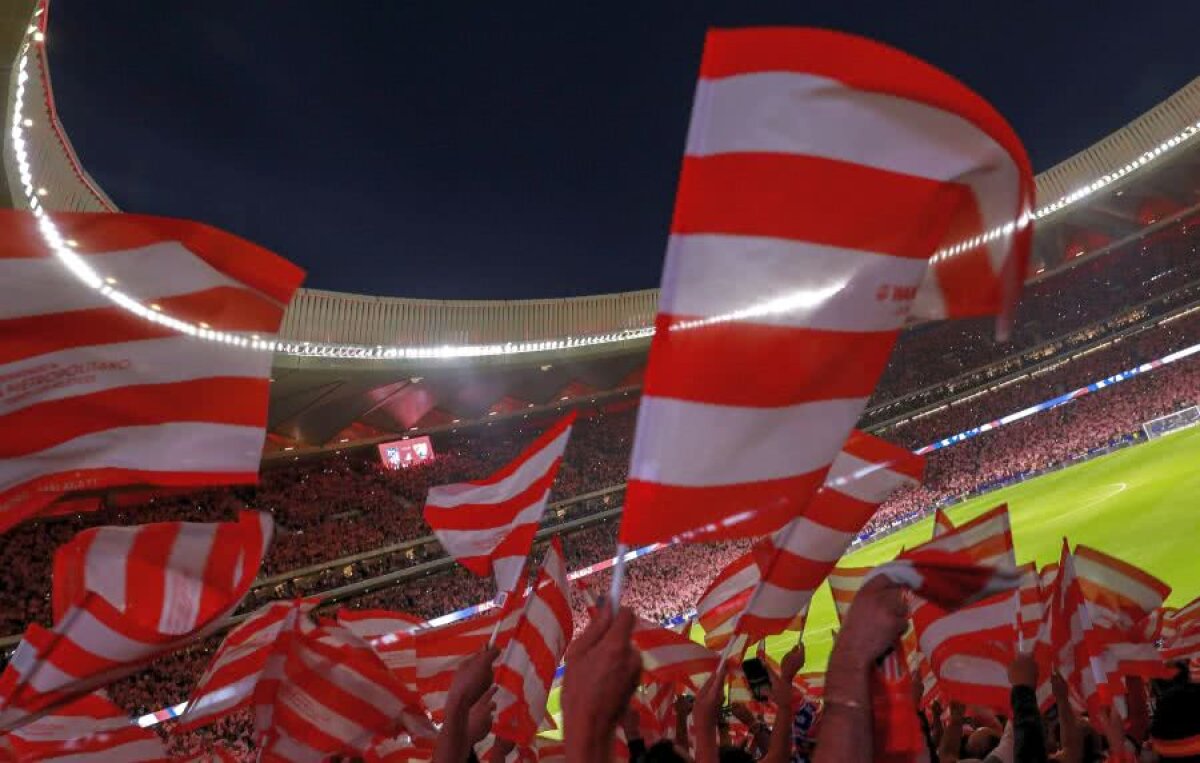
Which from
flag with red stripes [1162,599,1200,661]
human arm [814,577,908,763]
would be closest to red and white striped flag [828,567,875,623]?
flag with red stripes [1162,599,1200,661]

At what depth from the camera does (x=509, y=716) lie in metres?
4.92

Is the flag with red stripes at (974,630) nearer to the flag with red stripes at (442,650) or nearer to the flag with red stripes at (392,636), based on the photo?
the flag with red stripes at (442,650)

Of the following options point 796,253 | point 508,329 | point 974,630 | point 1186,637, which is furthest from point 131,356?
point 508,329

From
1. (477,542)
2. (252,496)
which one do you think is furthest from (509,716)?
(252,496)

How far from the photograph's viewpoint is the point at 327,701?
530cm

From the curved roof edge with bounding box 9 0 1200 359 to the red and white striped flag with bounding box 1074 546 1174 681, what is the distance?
1511 centimetres

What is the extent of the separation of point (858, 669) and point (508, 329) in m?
29.8

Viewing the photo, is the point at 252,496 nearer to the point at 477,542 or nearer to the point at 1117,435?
the point at 477,542

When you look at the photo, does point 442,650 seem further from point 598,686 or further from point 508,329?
point 508,329

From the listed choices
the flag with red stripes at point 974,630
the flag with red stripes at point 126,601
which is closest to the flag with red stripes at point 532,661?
the flag with red stripes at point 126,601

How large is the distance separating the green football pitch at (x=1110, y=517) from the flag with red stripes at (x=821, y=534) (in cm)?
884

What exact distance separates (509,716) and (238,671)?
2.04 metres

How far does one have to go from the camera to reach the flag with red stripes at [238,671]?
5555 millimetres

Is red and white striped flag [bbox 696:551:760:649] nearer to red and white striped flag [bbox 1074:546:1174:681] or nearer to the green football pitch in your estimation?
red and white striped flag [bbox 1074:546:1174:681]
